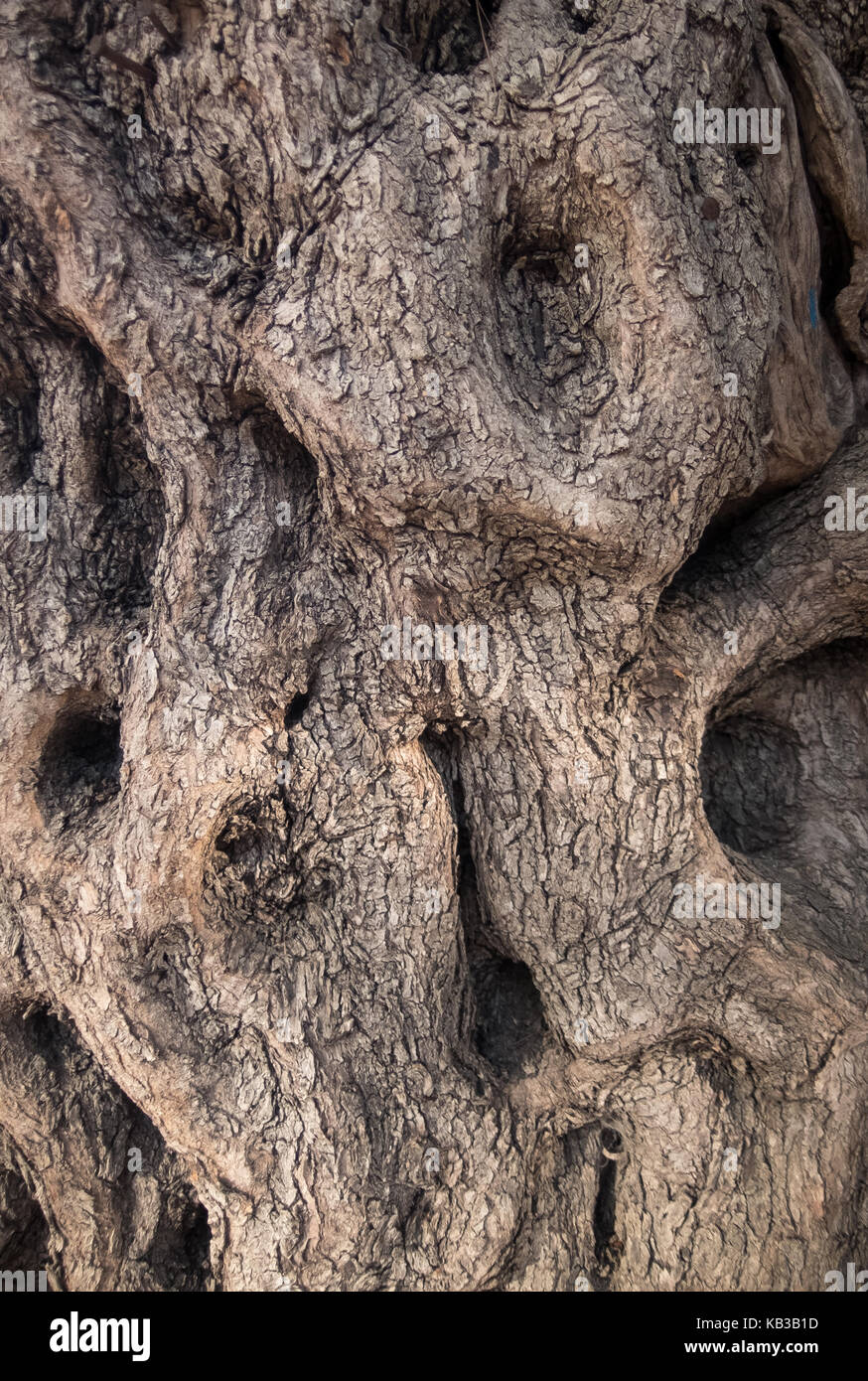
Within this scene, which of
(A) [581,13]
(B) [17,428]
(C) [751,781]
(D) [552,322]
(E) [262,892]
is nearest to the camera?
(A) [581,13]

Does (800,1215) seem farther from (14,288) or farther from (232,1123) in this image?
(14,288)

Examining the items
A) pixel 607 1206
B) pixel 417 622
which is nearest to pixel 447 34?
pixel 417 622

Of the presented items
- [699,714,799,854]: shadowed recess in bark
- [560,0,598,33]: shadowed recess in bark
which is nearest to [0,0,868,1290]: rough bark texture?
[560,0,598,33]: shadowed recess in bark

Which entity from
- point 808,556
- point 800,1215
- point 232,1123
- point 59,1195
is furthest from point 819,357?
point 59,1195

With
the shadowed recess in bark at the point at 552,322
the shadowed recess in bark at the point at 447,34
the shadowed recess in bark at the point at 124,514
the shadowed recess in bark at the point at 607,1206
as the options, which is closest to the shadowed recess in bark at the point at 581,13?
the shadowed recess in bark at the point at 447,34

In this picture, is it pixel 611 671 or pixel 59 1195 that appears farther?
pixel 59 1195

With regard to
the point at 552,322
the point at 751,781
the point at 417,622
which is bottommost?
the point at 751,781

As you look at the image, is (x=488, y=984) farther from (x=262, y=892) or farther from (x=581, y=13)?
(x=581, y=13)
